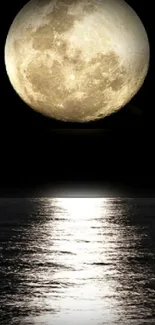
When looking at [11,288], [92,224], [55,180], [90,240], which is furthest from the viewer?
[55,180]

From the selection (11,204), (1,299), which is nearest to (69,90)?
(11,204)

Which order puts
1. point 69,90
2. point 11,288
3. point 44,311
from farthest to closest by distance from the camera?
1. point 69,90
2. point 11,288
3. point 44,311

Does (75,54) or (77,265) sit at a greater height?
A: (75,54)

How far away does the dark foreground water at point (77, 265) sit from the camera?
15.5ft

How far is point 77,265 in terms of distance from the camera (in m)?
5.81

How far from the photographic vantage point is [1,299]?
496 centimetres

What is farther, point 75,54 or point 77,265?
point 75,54

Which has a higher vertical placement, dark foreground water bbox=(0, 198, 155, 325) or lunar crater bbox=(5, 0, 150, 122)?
lunar crater bbox=(5, 0, 150, 122)

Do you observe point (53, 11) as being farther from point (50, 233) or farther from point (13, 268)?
point (13, 268)

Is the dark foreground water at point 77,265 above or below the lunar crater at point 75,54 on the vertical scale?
below

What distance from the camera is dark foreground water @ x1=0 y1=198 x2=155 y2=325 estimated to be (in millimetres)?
4738

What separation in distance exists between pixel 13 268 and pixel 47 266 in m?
0.21

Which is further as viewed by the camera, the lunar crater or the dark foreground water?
the lunar crater

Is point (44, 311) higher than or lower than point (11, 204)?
lower
